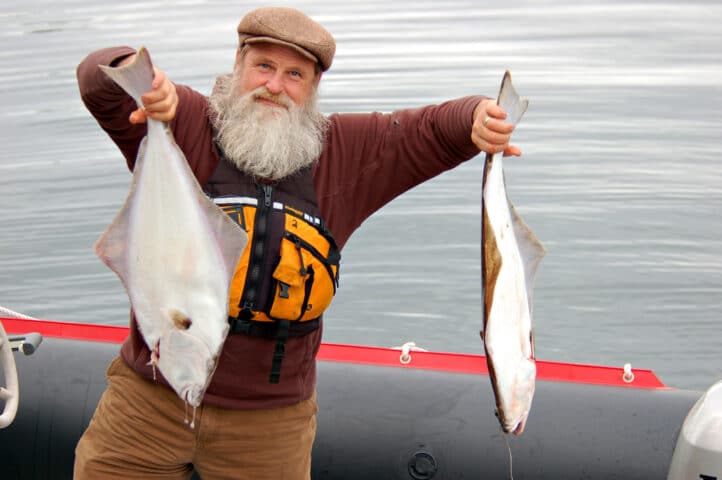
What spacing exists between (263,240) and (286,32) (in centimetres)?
62

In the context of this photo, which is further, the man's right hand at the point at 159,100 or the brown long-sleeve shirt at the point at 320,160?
the brown long-sleeve shirt at the point at 320,160

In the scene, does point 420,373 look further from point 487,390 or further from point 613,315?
point 613,315

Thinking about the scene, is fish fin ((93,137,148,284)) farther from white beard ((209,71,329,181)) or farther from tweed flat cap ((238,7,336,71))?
tweed flat cap ((238,7,336,71))

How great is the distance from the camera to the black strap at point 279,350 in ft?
10.2

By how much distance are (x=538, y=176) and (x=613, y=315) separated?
2763mm

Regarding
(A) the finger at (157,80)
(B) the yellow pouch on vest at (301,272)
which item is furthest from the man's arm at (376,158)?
(A) the finger at (157,80)

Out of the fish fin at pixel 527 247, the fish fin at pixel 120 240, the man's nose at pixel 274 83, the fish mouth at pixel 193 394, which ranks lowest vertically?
the fish mouth at pixel 193 394

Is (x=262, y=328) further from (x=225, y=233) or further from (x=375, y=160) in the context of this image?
(x=375, y=160)

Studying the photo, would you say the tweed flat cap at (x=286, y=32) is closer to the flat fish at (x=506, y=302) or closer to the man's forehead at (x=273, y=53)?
the man's forehead at (x=273, y=53)

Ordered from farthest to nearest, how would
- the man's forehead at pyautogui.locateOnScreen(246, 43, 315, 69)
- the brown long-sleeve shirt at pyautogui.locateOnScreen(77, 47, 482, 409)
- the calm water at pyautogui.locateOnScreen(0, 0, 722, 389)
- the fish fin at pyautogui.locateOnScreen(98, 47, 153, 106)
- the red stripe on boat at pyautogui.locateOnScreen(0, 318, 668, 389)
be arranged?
the calm water at pyautogui.locateOnScreen(0, 0, 722, 389)
the red stripe on boat at pyautogui.locateOnScreen(0, 318, 668, 389)
the man's forehead at pyautogui.locateOnScreen(246, 43, 315, 69)
the brown long-sleeve shirt at pyautogui.locateOnScreen(77, 47, 482, 409)
the fish fin at pyautogui.locateOnScreen(98, 47, 153, 106)

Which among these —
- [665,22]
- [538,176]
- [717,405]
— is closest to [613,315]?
[538,176]

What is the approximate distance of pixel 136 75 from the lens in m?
Answer: 2.66

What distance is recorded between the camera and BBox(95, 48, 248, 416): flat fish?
270 cm

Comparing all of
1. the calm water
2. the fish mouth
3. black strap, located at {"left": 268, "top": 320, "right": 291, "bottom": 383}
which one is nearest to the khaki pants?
black strap, located at {"left": 268, "top": 320, "right": 291, "bottom": 383}
